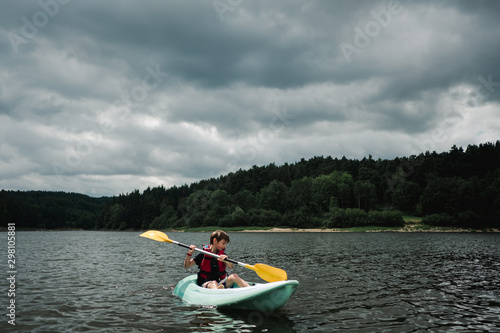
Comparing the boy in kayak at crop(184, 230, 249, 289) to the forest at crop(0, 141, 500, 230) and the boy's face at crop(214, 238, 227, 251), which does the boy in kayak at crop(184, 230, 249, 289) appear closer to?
the boy's face at crop(214, 238, 227, 251)

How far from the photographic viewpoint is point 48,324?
32.4 ft

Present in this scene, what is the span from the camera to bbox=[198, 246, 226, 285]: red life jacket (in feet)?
40.7

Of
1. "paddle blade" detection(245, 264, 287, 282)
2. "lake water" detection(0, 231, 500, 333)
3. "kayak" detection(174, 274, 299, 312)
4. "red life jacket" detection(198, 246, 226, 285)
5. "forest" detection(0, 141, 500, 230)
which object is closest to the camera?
"lake water" detection(0, 231, 500, 333)

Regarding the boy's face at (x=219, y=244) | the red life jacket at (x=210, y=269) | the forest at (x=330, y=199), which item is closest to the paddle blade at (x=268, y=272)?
the red life jacket at (x=210, y=269)

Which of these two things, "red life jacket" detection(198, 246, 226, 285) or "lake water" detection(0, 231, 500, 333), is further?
"red life jacket" detection(198, 246, 226, 285)

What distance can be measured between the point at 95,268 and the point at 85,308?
11414mm

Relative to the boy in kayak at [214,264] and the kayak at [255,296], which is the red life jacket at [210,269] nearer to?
the boy in kayak at [214,264]

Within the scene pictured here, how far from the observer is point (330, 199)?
130250mm

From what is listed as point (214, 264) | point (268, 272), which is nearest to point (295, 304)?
point (268, 272)

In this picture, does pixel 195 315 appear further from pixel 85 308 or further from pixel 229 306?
pixel 85 308

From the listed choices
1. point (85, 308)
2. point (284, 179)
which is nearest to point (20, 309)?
point (85, 308)

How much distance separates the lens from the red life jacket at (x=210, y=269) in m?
12.4

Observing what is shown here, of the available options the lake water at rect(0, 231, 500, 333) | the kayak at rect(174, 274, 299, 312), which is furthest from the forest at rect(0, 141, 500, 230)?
the kayak at rect(174, 274, 299, 312)

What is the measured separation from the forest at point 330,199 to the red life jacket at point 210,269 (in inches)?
3771
